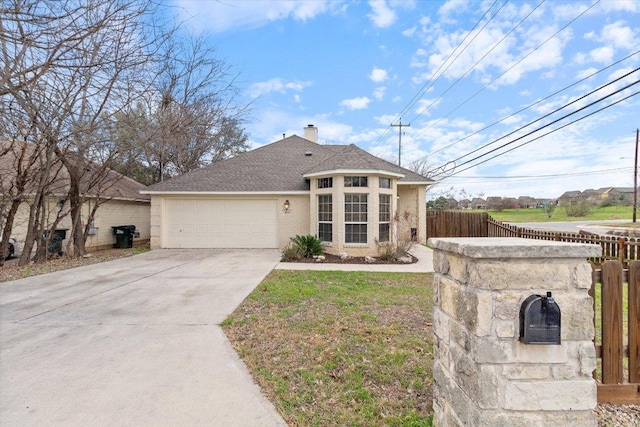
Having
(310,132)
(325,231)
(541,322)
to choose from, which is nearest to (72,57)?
(541,322)

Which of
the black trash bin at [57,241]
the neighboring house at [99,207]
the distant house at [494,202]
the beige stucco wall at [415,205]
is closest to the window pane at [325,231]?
the beige stucco wall at [415,205]

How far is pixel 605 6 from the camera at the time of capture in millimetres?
8508

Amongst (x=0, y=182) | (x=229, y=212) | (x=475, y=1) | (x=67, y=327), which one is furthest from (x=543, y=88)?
(x=0, y=182)

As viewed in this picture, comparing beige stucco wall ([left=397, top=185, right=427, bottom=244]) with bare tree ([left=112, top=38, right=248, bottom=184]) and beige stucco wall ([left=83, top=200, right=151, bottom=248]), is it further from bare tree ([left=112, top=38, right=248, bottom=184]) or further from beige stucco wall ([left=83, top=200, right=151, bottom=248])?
beige stucco wall ([left=83, top=200, right=151, bottom=248])

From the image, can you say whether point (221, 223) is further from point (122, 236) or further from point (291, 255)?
point (122, 236)

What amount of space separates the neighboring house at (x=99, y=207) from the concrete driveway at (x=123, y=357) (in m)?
5.76

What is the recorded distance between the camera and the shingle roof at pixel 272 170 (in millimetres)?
10859

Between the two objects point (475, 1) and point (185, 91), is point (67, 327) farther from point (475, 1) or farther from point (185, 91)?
point (475, 1)

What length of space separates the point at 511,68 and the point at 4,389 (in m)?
15.0

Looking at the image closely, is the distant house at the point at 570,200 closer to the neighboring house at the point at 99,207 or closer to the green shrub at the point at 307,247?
the green shrub at the point at 307,247

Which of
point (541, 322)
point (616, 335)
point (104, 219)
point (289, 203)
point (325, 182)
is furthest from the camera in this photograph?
point (104, 219)

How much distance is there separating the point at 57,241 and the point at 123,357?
1102 centimetres

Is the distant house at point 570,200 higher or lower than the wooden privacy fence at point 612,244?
higher

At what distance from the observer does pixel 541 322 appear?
1608 mm
